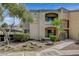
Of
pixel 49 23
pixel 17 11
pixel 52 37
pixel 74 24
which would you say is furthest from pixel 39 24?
pixel 74 24

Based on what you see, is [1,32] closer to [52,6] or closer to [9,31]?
[9,31]

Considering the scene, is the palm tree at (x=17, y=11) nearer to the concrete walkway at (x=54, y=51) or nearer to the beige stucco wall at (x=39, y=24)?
the beige stucco wall at (x=39, y=24)

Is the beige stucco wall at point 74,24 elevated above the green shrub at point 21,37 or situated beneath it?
elevated above

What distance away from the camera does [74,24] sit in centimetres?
1246

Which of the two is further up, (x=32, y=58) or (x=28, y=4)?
(x=28, y=4)

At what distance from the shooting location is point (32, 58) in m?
12.4

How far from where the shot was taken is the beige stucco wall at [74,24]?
1245cm

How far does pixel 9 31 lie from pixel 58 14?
2.71ft

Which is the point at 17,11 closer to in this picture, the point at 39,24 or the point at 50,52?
the point at 39,24

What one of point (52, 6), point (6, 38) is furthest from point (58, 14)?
point (6, 38)

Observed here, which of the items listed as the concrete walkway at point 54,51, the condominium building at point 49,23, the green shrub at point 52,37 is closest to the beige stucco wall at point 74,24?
the condominium building at point 49,23

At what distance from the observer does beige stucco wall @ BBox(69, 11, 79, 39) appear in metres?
12.5

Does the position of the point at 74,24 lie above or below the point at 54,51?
above

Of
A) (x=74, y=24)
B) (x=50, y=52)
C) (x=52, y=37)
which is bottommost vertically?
(x=50, y=52)
